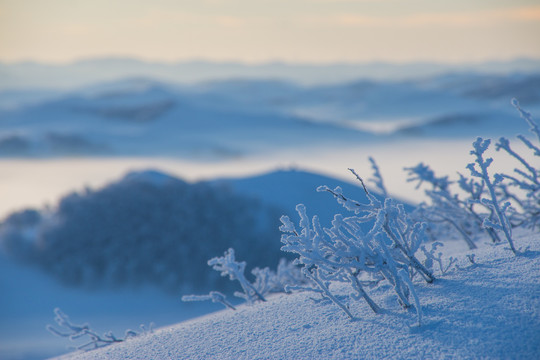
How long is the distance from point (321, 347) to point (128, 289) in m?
6.34

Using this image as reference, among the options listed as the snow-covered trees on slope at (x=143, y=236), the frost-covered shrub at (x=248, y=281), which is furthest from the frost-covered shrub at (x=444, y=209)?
the snow-covered trees on slope at (x=143, y=236)

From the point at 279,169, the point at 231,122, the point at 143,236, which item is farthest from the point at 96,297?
→ the point at 231,122

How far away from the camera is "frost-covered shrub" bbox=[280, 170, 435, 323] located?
1.91 m

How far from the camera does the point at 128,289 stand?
7.85 meters

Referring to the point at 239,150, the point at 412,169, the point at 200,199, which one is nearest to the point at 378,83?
the point at 239,150

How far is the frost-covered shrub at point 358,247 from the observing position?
6.28 feet

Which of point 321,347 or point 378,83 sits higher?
point 378,83

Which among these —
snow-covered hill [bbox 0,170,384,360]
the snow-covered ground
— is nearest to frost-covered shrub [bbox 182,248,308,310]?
the snow-covered ground

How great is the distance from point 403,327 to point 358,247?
0.95 feet

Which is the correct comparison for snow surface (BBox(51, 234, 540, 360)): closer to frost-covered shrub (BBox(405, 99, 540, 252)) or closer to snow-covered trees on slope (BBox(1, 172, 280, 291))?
frost-covered shrub (BBox(405, 99, 540, 252))

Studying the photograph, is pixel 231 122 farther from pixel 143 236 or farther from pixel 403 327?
pixel 403 327

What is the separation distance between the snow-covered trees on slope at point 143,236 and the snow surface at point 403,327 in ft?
18.4

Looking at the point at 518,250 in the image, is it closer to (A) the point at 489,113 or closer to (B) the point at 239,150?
(B) the point at 239,150

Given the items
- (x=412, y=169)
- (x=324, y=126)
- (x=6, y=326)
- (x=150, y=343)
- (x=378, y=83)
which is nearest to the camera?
(x=150, y=343)
